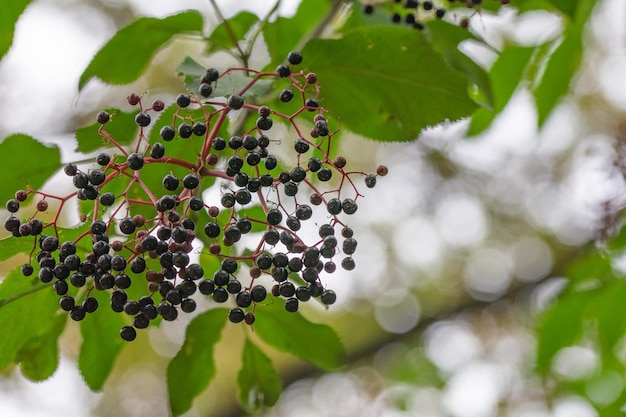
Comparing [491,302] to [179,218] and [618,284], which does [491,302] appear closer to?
[618,284]

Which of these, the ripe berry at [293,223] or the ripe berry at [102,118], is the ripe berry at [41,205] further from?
the ripe berry at [293,223]

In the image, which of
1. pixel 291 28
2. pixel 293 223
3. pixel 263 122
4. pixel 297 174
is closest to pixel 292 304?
pixel 293 223

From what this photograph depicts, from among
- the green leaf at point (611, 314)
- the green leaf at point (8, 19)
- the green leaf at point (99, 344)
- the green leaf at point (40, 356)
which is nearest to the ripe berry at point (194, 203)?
the green leaf at point (99, 344)

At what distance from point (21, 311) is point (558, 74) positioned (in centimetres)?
171

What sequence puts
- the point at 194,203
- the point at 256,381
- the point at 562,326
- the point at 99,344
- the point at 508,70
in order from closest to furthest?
the point at 194,203, the point at 99,344, the point at 256,381, the point at 508,70, the point at 562,326

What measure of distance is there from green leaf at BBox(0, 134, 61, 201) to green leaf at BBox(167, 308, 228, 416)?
52 cm

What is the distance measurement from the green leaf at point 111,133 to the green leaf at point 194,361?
474 mm

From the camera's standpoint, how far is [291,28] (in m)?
2.11

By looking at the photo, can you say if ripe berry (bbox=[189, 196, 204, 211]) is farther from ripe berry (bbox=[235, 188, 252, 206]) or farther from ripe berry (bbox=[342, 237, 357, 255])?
ripe berry (bbox=[342, 237, 357, 255])

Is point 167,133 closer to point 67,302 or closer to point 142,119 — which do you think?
point 142,119

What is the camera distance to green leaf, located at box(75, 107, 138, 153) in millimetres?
1634

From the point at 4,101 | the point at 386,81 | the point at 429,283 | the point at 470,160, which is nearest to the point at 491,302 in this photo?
the point at 429,283

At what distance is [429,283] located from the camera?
6.35 m

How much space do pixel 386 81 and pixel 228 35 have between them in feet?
1.47
